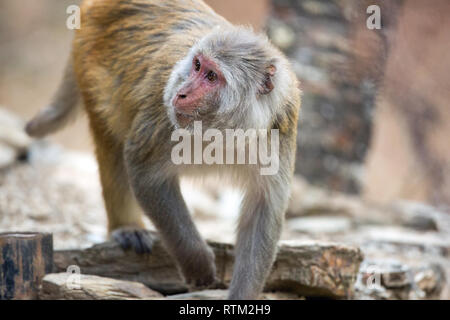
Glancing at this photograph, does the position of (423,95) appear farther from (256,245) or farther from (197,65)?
(197,65)

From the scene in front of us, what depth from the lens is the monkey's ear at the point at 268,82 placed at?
4738 millimetres

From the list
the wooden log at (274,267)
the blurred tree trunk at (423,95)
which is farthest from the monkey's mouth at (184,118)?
the blurred tree trunk at (423,95)

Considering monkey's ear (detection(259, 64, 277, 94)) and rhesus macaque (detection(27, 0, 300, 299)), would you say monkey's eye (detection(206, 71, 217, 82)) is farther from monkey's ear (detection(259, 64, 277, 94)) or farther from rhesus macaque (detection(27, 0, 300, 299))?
monkey's ear (detection(259, 64, 277, 94))

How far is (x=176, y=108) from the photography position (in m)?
4.50

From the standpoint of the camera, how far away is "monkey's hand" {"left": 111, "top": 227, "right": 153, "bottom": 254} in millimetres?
5773

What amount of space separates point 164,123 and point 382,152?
1239cm

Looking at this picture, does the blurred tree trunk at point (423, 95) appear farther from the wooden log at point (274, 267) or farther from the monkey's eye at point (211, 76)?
the monkey's eye at point (211, 76)

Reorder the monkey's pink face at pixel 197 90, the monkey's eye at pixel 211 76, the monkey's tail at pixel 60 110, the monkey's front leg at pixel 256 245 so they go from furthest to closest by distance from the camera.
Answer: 1. the monkey's tail at pixel 60 110
2. the monkey's front leg at pixel 256 245
3. the monkey's eye at pixel 211 76
4. the monkey's pink face at pixel 197 90

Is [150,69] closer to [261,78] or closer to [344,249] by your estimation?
[261,78]

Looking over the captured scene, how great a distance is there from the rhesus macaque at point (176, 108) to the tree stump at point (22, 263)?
2.99 feet

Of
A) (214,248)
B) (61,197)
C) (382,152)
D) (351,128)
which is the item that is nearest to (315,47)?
(351,128)

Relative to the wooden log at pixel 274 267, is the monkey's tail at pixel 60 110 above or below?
above

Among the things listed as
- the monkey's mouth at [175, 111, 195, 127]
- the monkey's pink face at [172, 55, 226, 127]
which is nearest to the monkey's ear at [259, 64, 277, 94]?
the monkey's pink face at [172, 55, 226, 127]

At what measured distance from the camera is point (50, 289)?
4.86m
